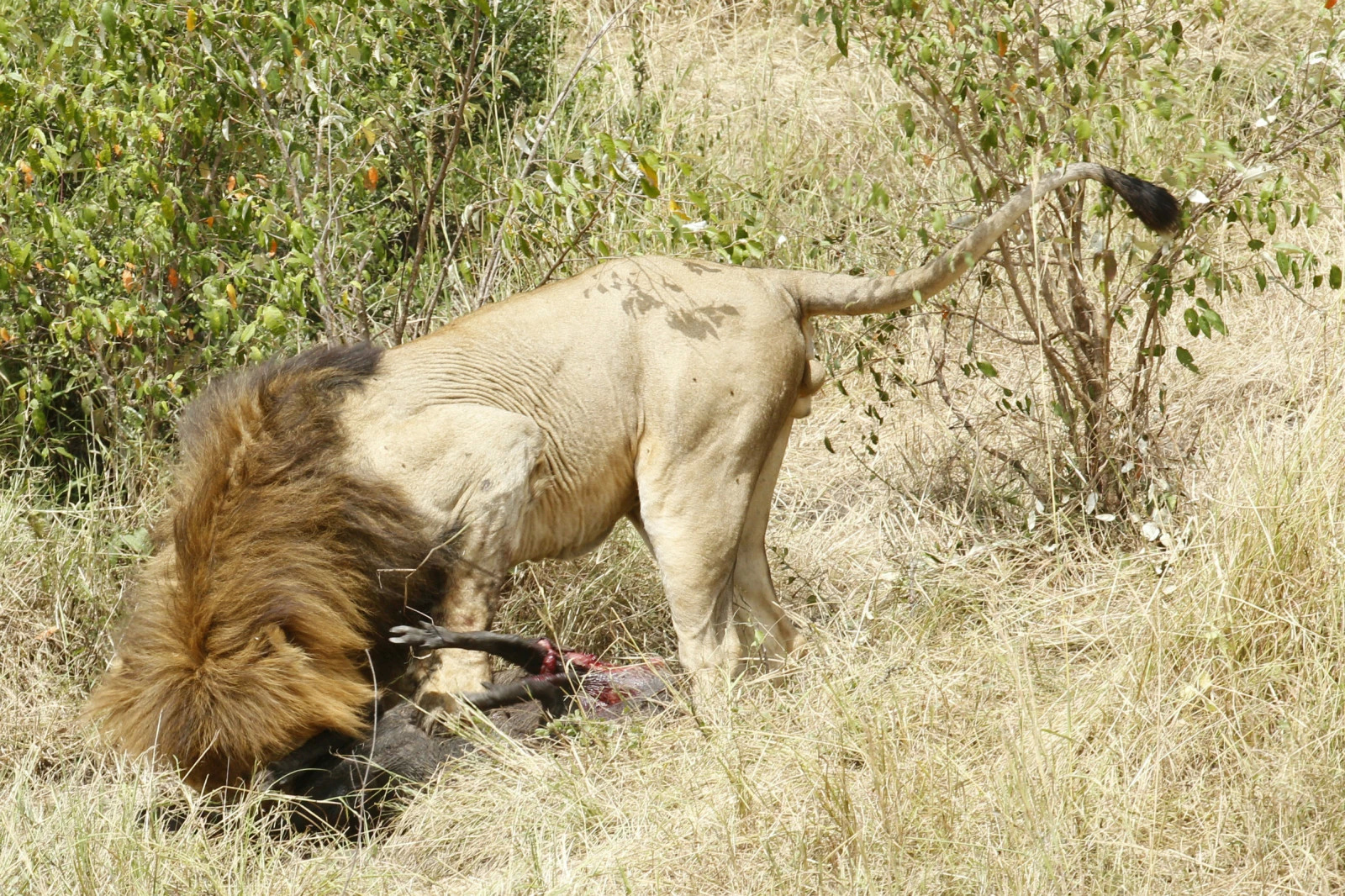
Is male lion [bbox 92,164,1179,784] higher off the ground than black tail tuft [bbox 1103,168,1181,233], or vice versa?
black tail tuft [bbox 1103,168,1181,233]

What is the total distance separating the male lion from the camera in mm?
4133

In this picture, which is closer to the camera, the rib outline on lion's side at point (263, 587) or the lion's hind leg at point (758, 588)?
the rib outline on lion's side at point (263, 587)

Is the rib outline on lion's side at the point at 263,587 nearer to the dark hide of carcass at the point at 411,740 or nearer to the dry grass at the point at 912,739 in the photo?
the dark hide of carcass at the point at 411,740

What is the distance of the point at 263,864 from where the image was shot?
380 centimetres

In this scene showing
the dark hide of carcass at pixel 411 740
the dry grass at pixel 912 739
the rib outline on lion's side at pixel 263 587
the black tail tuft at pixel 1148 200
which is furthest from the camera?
the black tail tuft at pixel 1148 200

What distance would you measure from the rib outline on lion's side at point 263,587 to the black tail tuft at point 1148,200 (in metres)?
2.32

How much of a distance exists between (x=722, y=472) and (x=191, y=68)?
236 centimetres

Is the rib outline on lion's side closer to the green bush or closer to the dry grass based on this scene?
the dry grass

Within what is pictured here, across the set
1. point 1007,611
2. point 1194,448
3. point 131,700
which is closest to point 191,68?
point 131,700

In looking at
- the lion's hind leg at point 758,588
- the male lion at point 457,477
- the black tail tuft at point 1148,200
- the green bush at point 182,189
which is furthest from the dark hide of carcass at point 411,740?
the black tail tuft at point 1148,200

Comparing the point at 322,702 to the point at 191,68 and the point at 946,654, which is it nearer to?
the point at 946,654

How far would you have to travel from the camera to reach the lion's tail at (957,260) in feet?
15.0

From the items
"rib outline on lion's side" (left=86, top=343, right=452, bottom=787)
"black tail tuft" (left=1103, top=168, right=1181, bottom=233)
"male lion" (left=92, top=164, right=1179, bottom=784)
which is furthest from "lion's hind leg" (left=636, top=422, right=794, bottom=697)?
"black tail tuft" (left=1103, top=168, right=1181, bottom=233)

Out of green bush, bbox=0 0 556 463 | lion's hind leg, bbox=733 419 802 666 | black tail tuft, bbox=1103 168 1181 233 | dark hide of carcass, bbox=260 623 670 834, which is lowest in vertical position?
dark hide of carcass, bbox=260 623 670 834
